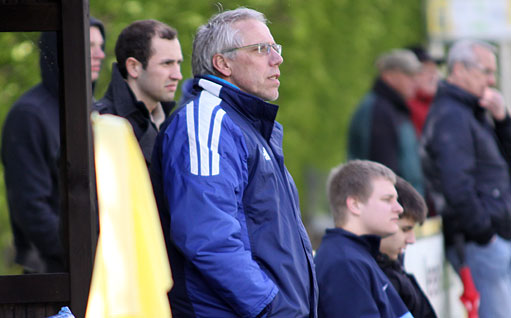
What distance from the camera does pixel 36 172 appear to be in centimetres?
573

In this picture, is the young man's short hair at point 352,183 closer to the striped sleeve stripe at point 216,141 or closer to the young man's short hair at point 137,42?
the young man's short hair at point 137,42

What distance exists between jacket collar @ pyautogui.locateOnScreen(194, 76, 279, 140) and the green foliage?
17.5 ft

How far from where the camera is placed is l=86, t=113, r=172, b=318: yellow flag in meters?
3.23

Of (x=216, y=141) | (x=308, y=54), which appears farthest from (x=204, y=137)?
(x=308, y=54)

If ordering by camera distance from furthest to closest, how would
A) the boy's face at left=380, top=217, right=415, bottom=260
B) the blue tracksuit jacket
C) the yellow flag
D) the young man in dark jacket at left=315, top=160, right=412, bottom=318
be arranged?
the boy's face at left=380, top=217, right=415, bottom=260 < the young man in dark jacket at left=315, top=160, right=412, bottom=318 < the blue tracksuit jacket < the yellow flag

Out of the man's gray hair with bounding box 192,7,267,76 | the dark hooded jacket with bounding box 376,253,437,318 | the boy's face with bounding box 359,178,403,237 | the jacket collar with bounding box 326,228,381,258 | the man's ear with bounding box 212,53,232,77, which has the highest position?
the man's gray hair with bounding box 192,7,267,76

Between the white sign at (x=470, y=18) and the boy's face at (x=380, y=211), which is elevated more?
the white sign at (x=470, y=18)

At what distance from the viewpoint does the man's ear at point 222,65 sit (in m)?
4.15

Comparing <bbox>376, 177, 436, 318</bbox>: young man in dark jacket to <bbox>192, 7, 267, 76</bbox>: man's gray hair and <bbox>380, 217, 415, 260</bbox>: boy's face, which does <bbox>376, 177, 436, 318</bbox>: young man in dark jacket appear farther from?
<bbox>192, 7, 267, 76</bbox>: man's gray hair

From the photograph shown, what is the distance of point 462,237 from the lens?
7.59 metres

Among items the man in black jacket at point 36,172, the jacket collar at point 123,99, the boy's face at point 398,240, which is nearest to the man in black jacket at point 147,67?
the jacket collar at point 123,99

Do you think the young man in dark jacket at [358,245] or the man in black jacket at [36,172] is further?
the man in black jacket at [36,172]

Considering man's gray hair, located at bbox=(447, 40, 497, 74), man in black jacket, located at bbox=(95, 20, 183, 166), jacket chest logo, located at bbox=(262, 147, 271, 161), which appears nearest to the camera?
jacket chest logo, located at bbox=(262, 147, 271, 161)

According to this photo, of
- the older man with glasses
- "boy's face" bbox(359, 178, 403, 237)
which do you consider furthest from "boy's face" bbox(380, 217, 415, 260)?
the older man with glasses
